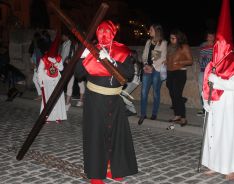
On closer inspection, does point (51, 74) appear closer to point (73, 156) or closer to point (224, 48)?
point (73, 156)

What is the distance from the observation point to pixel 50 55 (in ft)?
29.6

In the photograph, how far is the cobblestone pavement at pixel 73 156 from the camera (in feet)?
18.3

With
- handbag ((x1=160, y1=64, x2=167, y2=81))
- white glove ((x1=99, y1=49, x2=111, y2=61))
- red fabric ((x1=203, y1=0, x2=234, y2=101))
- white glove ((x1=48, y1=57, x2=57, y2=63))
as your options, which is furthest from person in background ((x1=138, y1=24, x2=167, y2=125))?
Answer: white glove ((x1=99, y1=49, x2=111, y2=61))

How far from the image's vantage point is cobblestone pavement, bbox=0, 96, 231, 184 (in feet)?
18.3

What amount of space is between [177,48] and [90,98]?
3.58 m

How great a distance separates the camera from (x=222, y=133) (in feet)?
18.3

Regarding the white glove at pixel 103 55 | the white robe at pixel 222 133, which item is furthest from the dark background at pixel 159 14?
the white glove at pixel 103 55

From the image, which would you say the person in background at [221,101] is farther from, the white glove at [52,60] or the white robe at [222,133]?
the white glove at [52,60]

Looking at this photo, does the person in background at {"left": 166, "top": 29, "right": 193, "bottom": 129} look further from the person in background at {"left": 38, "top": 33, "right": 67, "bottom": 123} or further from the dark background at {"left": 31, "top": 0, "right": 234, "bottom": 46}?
the dark background at {"left": 31, "top": 0, "right": 234, "bottom": 46}

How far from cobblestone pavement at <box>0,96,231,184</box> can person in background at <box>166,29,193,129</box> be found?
1.99 feet

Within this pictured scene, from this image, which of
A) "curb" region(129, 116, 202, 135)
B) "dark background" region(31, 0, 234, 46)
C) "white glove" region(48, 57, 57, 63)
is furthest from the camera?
"dark background" region(31, 0, 234, 46)

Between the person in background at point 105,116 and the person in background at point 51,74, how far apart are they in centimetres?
387

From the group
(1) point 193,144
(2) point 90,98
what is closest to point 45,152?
(2) point 90,98

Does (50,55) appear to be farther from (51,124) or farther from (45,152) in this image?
(45,152)
